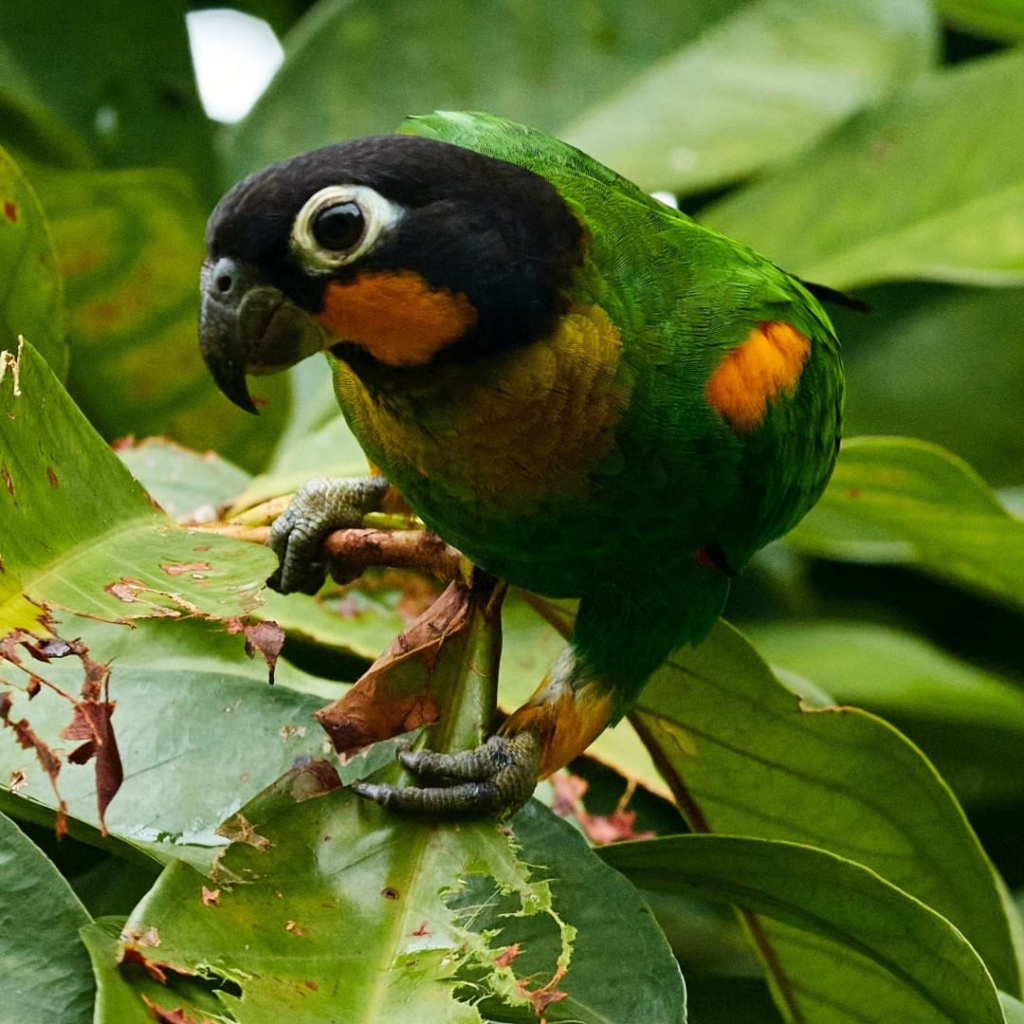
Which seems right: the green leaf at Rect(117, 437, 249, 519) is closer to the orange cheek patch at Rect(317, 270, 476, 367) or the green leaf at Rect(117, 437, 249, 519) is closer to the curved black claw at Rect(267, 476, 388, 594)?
the curved black claw at Rect(267, 476, 388, 594)

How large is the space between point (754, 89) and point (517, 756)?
1343 millimetres

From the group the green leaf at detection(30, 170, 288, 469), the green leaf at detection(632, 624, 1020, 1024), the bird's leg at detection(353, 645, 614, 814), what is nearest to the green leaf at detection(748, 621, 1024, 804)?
the green leaf at detection(632, 624, 1020, 1024)

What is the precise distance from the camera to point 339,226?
101cm

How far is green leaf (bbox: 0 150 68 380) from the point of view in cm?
124

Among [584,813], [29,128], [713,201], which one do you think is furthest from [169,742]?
[713,201]

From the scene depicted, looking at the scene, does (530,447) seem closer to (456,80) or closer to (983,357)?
(456,80)

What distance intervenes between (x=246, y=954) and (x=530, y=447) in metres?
0.50

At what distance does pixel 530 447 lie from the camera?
1.23 meters

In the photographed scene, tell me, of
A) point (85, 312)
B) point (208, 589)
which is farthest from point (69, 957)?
point (85, 312)

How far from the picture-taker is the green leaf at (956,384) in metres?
2.39

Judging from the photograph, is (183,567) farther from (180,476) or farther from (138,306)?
(138,306)

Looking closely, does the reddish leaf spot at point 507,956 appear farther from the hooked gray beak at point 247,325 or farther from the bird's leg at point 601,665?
the hooked gray beak at point 247,325

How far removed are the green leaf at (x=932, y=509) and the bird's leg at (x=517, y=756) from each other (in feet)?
1.57

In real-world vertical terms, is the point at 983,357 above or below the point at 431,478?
below
